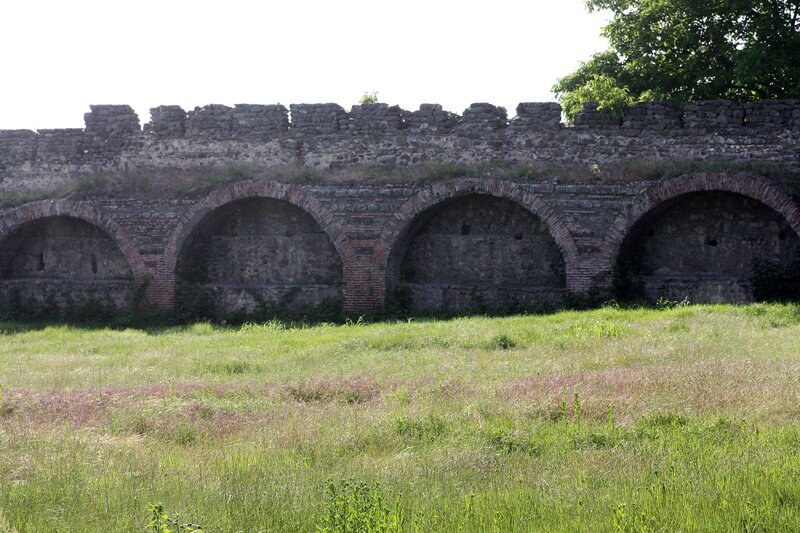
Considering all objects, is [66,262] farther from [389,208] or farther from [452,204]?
[452,204]

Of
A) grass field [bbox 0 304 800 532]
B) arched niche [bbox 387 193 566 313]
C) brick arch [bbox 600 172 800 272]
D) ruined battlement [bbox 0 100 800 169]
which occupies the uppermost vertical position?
ruined battlement [bbox 0 100 800 169]

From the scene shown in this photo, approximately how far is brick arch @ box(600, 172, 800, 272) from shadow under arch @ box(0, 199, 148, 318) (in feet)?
30.4

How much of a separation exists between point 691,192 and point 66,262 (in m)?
13.2

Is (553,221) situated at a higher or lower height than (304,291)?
higher

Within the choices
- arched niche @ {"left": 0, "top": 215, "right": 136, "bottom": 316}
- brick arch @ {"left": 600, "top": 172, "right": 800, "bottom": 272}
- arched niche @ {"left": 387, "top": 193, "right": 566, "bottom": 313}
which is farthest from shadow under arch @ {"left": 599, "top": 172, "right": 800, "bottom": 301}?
arched niche @ {"left": 0, "top": 215, "right": 136, "bottom": 316}

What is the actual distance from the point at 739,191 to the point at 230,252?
10.1m

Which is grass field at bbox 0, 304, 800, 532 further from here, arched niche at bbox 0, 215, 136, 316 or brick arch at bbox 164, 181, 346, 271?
arched niche at bbox 0, 215, 136, 316

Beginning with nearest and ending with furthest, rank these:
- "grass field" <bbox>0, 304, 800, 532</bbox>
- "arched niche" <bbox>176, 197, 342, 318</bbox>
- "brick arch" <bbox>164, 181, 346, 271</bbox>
A: "grass field" <bbox>0, 304, 800, 532</bbox> < "brick arch" <bbox>164, 181, 346, 271</bbox> < "arched niche" <bbox>176, 197, 342, 318</bbox>

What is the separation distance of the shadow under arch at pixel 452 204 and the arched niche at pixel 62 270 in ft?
17.9

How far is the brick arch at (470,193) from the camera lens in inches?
641

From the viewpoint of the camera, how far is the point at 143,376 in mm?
10883

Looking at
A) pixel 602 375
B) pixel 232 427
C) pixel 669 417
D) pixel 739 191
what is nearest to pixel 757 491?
pixel 669 417

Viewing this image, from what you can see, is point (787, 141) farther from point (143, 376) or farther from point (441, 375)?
point (143, 376)

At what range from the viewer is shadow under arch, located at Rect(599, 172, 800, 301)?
15380 millimetres
